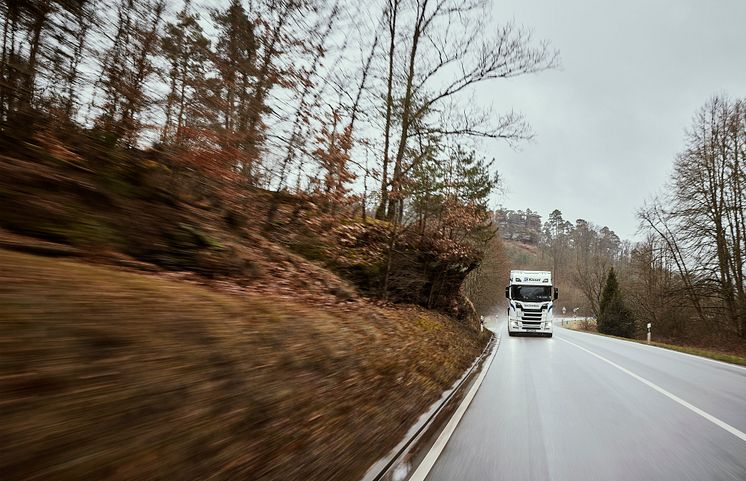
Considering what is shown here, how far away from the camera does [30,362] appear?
2.21 m

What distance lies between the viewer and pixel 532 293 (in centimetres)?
2277

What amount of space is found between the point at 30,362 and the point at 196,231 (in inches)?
165

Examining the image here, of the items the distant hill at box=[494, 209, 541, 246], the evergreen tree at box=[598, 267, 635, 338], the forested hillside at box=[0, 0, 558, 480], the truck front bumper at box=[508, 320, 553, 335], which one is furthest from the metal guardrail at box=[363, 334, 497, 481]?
the distant hill at box=[494, 209, 541, 246]

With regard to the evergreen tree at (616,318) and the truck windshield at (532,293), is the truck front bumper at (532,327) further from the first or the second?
the evergreen tree at (616,318)

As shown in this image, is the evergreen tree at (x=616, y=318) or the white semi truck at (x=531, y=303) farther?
the evergreen tree at (x=616, y=318)

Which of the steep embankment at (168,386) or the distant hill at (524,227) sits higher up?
the distant hill at (524,227)

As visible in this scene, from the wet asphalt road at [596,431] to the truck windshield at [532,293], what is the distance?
13.0 metres

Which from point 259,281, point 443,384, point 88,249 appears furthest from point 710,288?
point 88,249

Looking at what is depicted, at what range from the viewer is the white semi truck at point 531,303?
889 inches

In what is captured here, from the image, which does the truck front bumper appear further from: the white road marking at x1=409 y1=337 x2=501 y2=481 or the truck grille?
the white road marking at x1=409 y1=337 x2=501 y2=481

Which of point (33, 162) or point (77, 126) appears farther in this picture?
point (77, 126)

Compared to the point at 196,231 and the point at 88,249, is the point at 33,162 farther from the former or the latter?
the point at 196,231

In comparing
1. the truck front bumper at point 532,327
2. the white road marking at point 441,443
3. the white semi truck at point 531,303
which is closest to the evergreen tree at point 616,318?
the white semi truck at point 531,303

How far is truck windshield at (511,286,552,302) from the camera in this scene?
74.0ft
